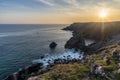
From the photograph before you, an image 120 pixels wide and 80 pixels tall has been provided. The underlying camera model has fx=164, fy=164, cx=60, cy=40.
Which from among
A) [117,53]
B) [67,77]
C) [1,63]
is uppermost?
[117,53]

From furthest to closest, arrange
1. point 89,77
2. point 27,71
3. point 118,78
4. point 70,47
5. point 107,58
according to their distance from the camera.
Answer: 1. point 70,47
2. point 27,71
3. point 107,58
4. point 89,77
5. point 118,78

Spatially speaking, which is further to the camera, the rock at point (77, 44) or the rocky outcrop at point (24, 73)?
the rock at point (77, 44)

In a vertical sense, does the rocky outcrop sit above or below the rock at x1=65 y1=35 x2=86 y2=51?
below

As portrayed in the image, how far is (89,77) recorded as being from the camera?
32.1m

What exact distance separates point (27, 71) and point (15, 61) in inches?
649

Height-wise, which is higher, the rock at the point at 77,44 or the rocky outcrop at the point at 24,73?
the rock at the point at 77,44

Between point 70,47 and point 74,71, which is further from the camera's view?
point 70,47

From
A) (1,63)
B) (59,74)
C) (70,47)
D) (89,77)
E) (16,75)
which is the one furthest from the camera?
(70,47)

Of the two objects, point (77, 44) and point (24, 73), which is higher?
point (77, 44)

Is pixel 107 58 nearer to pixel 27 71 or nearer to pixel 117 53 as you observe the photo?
pixel 117 53

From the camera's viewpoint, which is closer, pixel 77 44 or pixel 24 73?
pixel 24 73

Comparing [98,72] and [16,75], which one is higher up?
[98,72]

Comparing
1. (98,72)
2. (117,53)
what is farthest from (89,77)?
(117,53)

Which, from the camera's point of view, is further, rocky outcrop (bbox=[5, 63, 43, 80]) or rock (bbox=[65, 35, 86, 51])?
rock (bbox=[65, 35, 86, 51])
